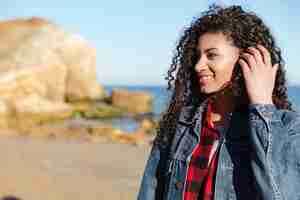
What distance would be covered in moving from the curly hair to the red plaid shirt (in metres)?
0.21

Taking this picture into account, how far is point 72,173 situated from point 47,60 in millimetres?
33993

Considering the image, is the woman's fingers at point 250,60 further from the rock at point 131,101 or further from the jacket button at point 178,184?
the rock at point 131,101

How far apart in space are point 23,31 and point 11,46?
2737 mm

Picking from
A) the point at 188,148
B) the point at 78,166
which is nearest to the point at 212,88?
the point at 188,148

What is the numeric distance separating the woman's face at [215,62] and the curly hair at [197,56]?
28mm

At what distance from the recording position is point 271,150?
201cm

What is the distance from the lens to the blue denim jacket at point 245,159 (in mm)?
1979

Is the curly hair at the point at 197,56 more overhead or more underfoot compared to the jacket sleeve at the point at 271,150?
more overhead

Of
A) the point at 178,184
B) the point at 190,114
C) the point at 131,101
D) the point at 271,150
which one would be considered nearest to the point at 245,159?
the point at 271,150

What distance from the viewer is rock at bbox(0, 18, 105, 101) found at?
1610 inches

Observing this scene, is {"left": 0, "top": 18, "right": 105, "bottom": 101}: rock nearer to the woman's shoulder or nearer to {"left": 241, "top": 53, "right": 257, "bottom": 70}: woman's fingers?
{"left": 241, "top": 53, "right": 257, "bottom": 70}: woman's fingers

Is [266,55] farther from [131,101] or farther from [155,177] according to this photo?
[131,101]

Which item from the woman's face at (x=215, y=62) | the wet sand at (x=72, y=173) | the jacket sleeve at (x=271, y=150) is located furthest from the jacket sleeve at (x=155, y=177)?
the wet sand at (x=72, y=173)

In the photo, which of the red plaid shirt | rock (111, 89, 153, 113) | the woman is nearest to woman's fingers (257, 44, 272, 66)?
the woman
